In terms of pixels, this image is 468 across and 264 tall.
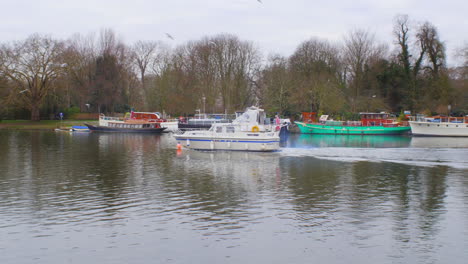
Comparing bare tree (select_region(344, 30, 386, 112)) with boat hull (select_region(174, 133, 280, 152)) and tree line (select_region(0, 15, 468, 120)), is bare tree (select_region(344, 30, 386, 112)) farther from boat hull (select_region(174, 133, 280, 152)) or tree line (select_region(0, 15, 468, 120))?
boat hull (select_region(174, 133, 280, 152))

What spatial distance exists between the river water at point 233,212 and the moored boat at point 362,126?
37.2 m

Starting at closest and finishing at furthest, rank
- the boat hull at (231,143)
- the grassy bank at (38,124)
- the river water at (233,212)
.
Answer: the river water at (233,212)
the boat hull at (231,143)
the grassy bank at (38,124)

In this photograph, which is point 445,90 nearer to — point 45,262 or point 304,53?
point 304,53

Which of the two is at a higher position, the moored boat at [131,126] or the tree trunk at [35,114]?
the tree trunk at [35,114]

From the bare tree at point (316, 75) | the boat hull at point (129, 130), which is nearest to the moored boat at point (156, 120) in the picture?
the boat hull at point (129, 130)

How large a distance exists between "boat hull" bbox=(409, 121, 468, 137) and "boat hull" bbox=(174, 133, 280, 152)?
33756 millimetres

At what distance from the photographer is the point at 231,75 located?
85.5 meters

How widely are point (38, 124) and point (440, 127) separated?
6901cm

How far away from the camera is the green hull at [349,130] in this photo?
227 ft

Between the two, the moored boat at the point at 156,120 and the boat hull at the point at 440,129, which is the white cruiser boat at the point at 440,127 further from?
the moored boat at the point at 156,120

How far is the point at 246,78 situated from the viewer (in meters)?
87.4

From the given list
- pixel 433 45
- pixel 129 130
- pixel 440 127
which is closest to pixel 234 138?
pixel 129 130

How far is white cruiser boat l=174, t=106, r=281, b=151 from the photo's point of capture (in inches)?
1591

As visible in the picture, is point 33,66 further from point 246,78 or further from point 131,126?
point 246,78
